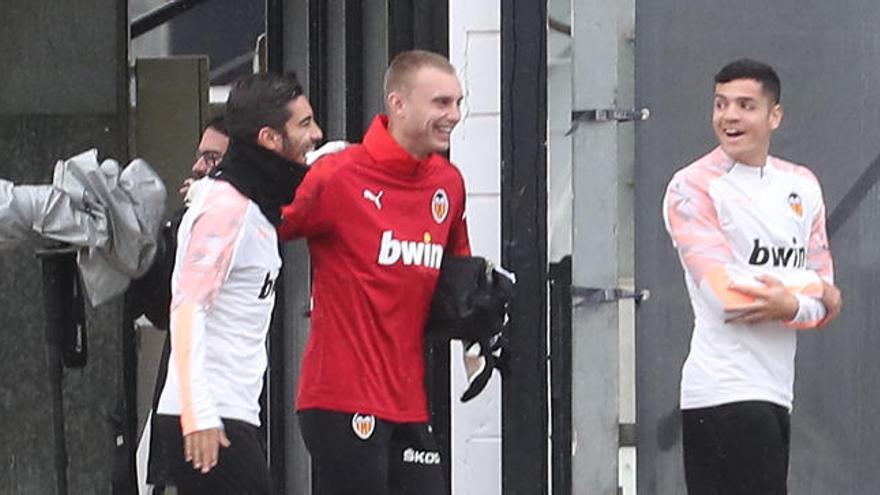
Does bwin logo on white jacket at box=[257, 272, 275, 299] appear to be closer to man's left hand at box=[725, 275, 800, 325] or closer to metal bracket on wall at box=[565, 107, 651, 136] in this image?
metal bracket on wall at box=[565, 107, 651, 136]

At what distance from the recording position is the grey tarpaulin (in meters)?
6.71

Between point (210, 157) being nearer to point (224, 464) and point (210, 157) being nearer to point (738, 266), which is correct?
point (224, 464)

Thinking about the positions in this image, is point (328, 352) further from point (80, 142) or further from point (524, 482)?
point (80, 142)

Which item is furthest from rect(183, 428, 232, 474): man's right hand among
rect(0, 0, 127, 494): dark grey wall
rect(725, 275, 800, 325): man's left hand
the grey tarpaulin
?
rect(0, 0, 127, 494): dark grey wall

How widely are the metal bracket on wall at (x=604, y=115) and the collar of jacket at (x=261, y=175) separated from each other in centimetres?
94

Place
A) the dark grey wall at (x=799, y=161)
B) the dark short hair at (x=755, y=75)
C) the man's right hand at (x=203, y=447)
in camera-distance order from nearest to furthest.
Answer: the man's right hand at (x=203, y=447) → the dark short hair at (x=755, y=75) → the dark grey wall at (x=799, y=161)

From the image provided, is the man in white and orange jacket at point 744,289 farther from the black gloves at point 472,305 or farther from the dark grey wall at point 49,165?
the dark grey wall at point 49,165

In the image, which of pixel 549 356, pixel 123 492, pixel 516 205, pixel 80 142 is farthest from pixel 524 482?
pixel 80 142

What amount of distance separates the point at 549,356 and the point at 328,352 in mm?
844

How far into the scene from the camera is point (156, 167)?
9.90m

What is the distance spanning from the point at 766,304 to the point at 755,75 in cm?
69

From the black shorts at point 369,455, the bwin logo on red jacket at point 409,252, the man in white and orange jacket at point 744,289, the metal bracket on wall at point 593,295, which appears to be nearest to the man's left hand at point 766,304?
the man in white and orange jacket at point 744,289

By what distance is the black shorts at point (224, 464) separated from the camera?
599 centimetres

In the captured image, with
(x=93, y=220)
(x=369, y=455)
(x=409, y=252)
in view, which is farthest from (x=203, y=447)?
(x=93, y=220)
